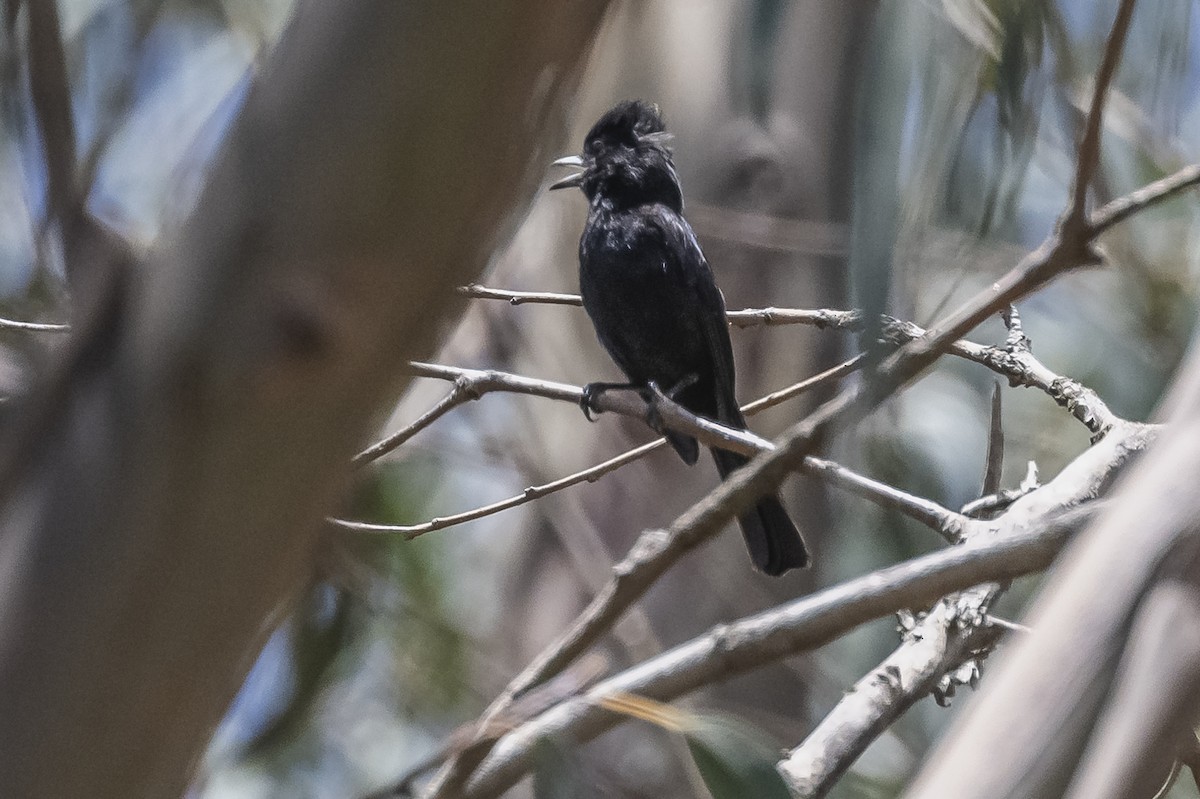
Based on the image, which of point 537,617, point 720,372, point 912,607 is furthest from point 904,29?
point 537,617

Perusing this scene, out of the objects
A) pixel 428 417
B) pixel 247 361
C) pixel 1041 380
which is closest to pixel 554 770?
pixel 247 361

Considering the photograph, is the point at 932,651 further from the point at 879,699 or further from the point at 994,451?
the point at 994,451

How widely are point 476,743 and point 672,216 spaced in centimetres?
305

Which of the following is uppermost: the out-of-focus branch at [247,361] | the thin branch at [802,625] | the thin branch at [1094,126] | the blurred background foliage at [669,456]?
the thin branch at [1094,126]

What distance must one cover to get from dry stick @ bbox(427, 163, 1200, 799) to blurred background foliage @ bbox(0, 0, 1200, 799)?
26.6 inches

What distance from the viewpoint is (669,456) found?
5020 millimetres

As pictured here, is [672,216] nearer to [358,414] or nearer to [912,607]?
[912,607]

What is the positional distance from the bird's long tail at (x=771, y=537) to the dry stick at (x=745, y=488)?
94.2 inches

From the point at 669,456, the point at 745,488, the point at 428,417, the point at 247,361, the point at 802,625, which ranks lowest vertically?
the point at 669,456

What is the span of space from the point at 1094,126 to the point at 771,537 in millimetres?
2454

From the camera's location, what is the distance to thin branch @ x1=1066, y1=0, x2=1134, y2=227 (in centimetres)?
109

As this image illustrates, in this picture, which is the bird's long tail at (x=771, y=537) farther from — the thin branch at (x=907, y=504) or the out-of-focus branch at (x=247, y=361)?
the out-of-focus branch at (x=247, y=361)

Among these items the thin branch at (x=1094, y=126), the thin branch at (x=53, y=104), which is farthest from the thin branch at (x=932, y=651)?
the thin branch at (x=53, y=104)

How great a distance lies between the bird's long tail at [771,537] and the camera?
138 inches
